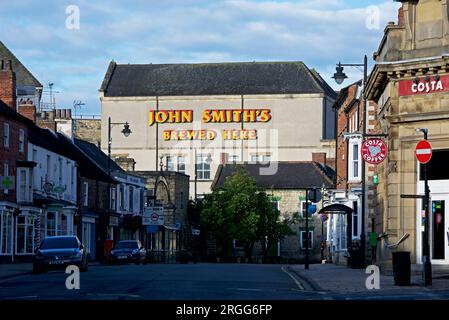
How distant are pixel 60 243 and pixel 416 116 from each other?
14431 millimetres

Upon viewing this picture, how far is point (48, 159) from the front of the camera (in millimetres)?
71812

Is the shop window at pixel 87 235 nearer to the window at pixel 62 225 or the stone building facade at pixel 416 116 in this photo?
the window at pixel 62 225

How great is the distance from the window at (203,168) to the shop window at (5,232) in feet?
183

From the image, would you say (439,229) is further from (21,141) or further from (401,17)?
(21,141)

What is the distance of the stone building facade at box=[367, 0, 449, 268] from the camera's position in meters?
38.0

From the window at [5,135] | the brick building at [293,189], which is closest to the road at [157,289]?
the window at [5,135]

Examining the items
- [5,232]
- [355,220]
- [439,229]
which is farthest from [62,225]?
[439,229]

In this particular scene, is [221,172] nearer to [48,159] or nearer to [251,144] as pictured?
[251,144]

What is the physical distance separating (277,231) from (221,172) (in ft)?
55.7

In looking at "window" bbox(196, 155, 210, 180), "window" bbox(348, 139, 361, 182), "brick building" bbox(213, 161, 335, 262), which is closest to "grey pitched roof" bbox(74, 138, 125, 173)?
"brick building" bbox(213, 161, 335, 262)

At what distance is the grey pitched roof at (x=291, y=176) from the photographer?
10688 cm

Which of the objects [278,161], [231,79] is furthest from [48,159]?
[231,79]

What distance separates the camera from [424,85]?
38656 mm

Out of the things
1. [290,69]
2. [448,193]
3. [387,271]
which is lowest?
[387,271]
